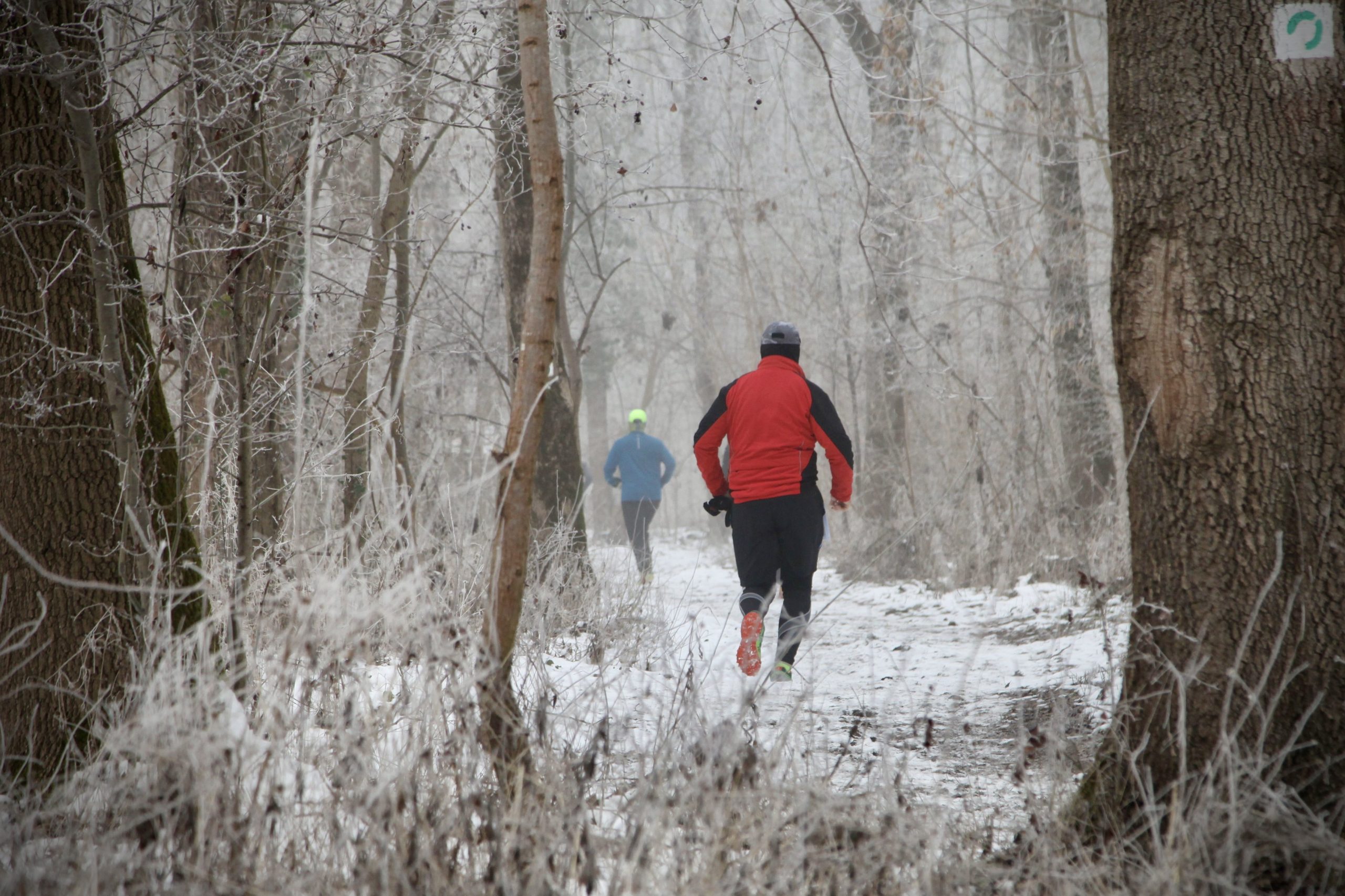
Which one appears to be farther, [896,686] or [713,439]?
[713,439]

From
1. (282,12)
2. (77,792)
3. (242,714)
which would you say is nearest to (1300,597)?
(242,714)

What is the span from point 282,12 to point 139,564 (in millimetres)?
2430

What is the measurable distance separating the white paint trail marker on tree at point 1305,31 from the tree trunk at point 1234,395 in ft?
0.08

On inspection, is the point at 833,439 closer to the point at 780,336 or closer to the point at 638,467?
the point at 780,336

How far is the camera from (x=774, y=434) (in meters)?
5.27

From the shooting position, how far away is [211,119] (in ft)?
11.0

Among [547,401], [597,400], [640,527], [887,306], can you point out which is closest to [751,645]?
[547,401]

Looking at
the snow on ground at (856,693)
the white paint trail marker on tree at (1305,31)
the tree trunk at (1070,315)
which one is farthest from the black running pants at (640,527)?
the white paint trail marker on tree at (1305,31)

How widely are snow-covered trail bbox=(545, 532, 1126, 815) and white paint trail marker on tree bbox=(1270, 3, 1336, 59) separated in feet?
5.33

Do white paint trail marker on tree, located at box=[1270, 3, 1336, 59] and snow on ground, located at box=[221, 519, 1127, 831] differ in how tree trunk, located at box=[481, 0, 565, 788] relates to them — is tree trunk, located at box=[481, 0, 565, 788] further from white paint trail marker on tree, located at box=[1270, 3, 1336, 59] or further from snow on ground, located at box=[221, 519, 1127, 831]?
white paint trail marker on tree, located at box=[1270, 3, 1336, 59]

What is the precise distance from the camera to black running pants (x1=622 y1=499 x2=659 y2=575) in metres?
9.95

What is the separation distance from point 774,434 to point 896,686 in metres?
1.38

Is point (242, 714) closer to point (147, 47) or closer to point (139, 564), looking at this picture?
point (139, 564)

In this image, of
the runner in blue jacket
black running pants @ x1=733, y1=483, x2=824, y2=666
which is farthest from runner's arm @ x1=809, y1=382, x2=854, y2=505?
the runner in blue jacket
